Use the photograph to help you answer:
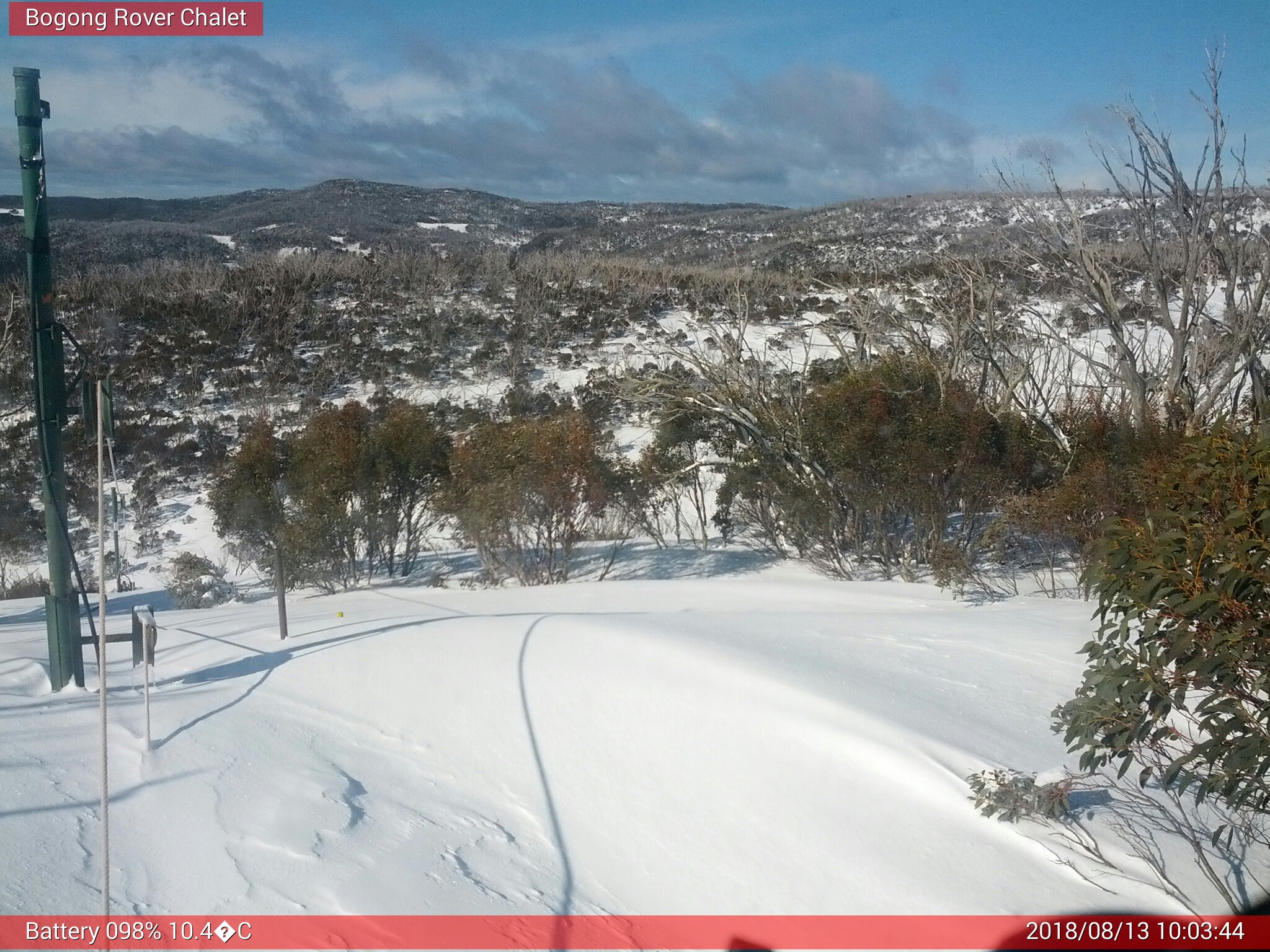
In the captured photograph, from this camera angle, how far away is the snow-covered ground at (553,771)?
4.11 metres

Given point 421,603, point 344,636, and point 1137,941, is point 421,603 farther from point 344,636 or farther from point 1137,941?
point 1137,941

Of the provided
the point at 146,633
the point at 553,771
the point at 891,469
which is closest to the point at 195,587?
the point at 146,633

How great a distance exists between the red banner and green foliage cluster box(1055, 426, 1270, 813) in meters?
0.66

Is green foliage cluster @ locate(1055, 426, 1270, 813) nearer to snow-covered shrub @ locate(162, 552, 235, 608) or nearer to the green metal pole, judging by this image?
the green metal pole

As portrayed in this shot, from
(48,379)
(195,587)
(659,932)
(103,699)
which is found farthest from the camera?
(195,587)

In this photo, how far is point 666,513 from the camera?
17344mm

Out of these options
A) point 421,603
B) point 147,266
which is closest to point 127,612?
point 421,603

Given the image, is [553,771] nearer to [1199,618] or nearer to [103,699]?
[103,699]

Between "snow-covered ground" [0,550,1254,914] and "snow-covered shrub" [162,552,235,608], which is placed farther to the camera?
"snow-covered shrub" [162,552,235,608]

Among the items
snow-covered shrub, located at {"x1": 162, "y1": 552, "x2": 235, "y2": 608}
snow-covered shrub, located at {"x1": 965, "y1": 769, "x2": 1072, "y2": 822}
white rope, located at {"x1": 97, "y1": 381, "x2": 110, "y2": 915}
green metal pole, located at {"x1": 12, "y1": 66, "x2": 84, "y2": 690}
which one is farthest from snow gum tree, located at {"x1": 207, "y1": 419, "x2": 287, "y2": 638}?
snow-covered shrub, located at {"x1": 965, "y1": 769, "x2": 1072, "y2": 822}

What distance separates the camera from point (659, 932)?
4.10m

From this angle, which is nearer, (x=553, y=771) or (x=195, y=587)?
(x=553, y=771)

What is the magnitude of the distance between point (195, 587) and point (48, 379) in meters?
7.79

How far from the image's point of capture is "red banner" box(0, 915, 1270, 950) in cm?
349
